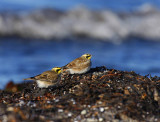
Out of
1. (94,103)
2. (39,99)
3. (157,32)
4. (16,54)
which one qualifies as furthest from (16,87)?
(157,32)

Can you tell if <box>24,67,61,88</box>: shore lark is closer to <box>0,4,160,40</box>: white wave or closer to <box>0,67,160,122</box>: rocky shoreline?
<box>0,67,160,122</box>: rocky shoreline

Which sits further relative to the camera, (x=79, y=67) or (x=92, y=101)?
(x=79, y=67)

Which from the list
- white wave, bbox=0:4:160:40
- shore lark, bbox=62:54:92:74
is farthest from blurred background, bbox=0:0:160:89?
shore lark, bbox=62:54:92:74

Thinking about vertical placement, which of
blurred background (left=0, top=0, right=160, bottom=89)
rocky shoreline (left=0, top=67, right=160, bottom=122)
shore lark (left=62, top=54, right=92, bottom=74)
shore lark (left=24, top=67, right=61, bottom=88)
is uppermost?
blurred background (left=0, top=0, right=160, bottom=89)

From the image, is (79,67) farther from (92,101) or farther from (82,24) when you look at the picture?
(82,24)

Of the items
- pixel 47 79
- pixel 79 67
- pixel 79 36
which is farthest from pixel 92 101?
pixel 79 36

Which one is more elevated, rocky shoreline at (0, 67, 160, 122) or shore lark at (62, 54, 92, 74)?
shore lark at (62, 54, 92, 74)

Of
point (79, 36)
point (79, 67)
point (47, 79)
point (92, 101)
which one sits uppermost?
point (79, 36)
